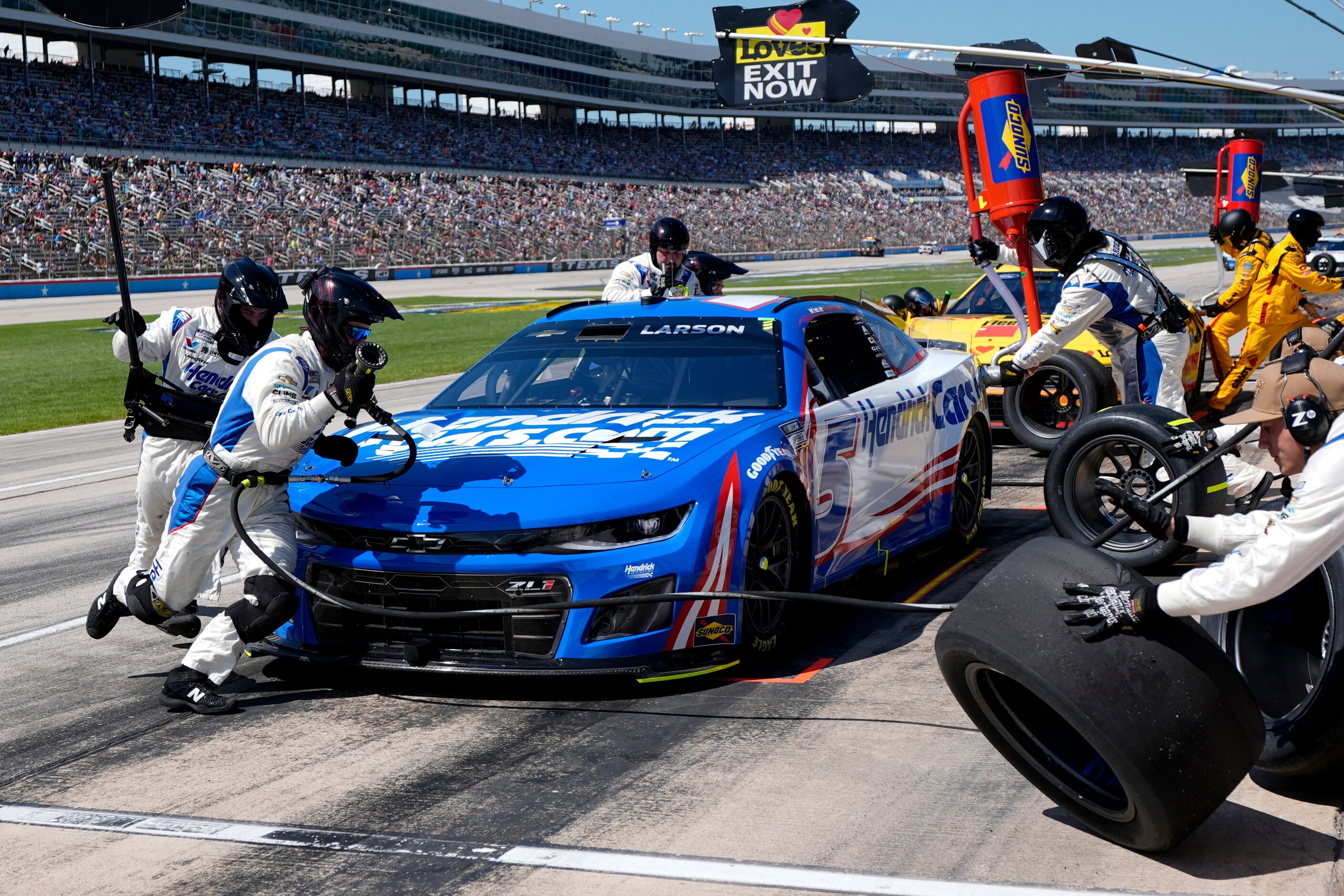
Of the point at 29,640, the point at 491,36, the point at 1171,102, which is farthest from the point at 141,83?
the point at 1171,102

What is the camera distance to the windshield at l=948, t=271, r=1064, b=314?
12.0 meters

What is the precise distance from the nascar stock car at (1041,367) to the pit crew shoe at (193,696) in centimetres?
602

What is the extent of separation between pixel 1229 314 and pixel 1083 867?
8.93 m

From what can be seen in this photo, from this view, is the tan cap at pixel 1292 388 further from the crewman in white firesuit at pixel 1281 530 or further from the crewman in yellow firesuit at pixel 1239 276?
the crewman in yellow firesuit at pixel 1239 276

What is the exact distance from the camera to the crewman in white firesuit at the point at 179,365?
19.2 feet

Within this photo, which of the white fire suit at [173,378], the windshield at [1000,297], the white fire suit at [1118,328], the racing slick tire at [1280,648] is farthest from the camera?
the windshield at [1000,297]

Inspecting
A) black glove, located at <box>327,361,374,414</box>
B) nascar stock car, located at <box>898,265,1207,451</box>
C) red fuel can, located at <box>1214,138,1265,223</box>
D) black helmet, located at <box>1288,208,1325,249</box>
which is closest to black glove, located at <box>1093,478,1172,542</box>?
black glove, located at <box>327,361,374,414</box>

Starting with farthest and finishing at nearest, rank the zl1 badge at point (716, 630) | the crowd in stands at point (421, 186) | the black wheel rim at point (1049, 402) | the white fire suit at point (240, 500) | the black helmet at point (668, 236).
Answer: the crowd in stands at point (421, 186), the black wheel rim at point (1049, 402), the black helmet at point (668, 236), the white fire suit at point (240, 500), the zl1 badge at point (716, 630)

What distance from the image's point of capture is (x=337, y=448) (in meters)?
5.23

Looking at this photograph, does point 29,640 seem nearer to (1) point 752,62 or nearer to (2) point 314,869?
(2) point 314,869

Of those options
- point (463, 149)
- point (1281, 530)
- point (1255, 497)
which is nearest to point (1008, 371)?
point (1255, 497)

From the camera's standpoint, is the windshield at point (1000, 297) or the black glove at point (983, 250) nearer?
the black glove at point (983, 250)

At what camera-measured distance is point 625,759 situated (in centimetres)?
432

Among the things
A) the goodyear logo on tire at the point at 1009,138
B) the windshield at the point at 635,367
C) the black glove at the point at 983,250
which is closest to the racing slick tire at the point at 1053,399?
the black glove at the point at 983,250
